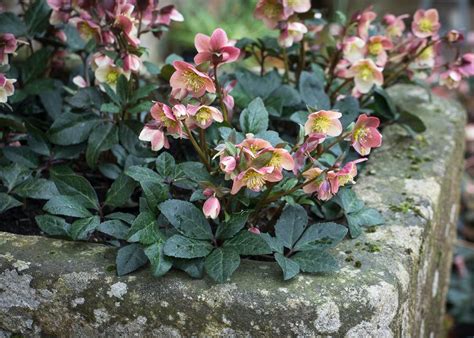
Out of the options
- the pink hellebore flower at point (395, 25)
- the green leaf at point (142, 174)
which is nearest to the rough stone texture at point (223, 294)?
the green leaf at point (142, 174)

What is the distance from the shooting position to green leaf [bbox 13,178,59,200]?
4.05 feet

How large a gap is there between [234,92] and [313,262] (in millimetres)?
554

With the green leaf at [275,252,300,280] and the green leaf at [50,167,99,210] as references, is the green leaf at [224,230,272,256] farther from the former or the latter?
the green leaf at [50,167,99,210]

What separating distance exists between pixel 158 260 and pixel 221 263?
0.30 ft

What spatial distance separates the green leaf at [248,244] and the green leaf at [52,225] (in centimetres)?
27

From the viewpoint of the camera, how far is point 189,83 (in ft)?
3.51

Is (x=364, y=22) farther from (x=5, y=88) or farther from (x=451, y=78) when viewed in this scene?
(x=5, y=88)

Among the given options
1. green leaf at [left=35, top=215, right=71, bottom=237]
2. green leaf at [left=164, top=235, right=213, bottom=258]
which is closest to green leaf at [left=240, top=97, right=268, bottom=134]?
green leaf at [left=164, top=235, right=213, bottom=258]

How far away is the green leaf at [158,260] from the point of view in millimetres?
1008

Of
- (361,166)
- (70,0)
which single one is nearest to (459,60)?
(361,166)

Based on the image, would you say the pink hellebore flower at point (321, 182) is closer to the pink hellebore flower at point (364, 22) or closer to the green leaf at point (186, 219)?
the green leaf at point (186, 219)

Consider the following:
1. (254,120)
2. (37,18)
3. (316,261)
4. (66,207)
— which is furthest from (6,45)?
(316,261)

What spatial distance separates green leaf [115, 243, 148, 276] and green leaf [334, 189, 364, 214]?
345 millimetres

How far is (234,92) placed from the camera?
4.86 ft
